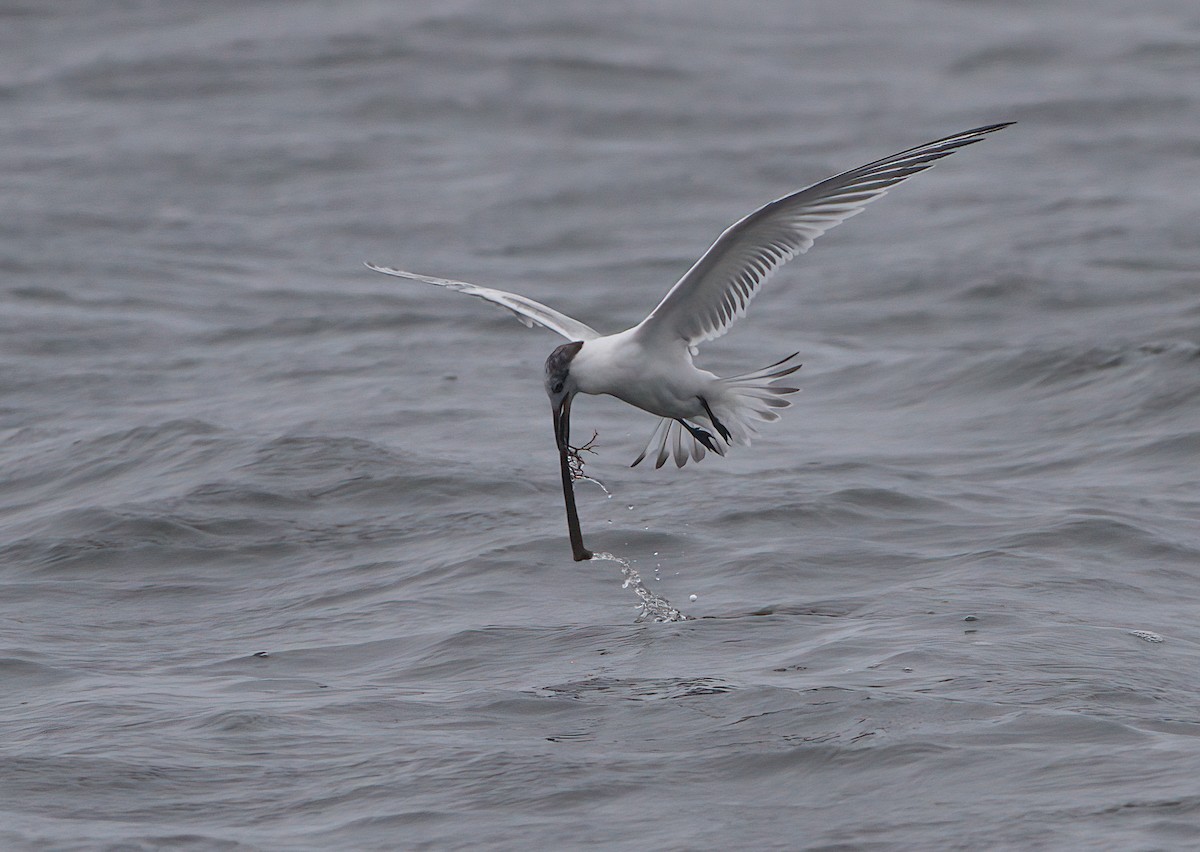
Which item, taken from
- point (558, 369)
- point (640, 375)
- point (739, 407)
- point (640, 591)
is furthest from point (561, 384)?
point (640, 591)

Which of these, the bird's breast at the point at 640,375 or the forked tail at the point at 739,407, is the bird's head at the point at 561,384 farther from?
the forked tail at the point at 739,407

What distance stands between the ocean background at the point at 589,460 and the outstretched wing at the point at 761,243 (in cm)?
131

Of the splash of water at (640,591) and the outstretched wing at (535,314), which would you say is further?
the outstretched wing at (535,314)

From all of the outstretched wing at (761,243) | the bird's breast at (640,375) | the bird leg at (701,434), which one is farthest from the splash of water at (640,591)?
the outstretched wing at (761,243)

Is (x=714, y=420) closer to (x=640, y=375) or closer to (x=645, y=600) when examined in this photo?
(x=640, y=375)

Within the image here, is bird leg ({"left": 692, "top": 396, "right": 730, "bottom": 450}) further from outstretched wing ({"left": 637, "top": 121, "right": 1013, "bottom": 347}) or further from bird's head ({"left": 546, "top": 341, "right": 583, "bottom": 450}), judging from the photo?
bird's head ({"left": 546, "top": 341, "right": 583, "bottom": 450})

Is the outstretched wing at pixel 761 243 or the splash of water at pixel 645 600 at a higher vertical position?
the outstretched wing at pixel 761 243

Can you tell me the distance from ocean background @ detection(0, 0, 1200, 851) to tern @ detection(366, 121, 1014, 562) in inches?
33.2

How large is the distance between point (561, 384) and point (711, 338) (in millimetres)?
734

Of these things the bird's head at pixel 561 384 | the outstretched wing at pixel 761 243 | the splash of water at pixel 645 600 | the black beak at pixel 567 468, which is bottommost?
the splash of water at pixel 645 600

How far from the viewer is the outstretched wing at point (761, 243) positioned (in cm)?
745

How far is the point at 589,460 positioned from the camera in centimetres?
1095

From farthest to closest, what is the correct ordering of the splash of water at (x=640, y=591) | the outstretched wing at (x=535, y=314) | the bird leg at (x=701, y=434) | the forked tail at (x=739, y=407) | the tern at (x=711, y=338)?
the outstretched wing at (x=535, y=314) < the bird leg at (x=701, y=434) < the forked tail at (x=739, y=407) < the splash of water at (x=640, y=591) < the tern at (x=711, y=338)

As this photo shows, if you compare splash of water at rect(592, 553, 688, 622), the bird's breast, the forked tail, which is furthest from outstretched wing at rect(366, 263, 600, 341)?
splash of water at rect(592, 553, 688, 622)
